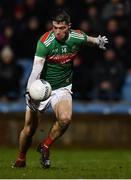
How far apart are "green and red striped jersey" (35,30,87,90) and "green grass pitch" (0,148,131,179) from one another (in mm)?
1290

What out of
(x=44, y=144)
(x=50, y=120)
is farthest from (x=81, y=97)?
(x=44, y=144)

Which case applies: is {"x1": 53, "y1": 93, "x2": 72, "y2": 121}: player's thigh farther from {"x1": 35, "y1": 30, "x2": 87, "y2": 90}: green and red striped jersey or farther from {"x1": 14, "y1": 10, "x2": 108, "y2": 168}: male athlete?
{"x1": 35, "y1": 30, "x2": 87, "y2": 90}: green and red striped jersey

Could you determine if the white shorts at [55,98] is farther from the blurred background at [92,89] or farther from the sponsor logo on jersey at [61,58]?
the blurred background at [92,89]

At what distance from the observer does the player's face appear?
34.4 feet

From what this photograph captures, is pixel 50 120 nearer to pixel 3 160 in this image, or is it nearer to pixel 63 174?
pixel 3 160

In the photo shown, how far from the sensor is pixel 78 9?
17.3 m

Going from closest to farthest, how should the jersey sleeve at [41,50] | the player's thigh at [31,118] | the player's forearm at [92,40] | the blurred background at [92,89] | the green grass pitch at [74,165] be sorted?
the green grass pitch at [74,165]
the jersey sleeve at [41,50]
the player's thigh at [31,118]
the player's forearm at [92,40]
the blurred background at [92,89]

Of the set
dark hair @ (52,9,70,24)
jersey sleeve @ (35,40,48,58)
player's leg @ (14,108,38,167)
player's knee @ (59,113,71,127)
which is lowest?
player's leg @ (14,108,38,167)

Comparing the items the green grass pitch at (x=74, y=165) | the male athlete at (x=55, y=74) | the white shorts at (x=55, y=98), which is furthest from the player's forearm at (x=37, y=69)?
the green grass pitch at (x=74, y=165)

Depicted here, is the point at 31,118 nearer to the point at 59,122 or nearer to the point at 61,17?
the point at 59,122

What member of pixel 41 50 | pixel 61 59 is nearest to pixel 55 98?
pixel 61 59

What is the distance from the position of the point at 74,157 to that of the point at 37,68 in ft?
13.3

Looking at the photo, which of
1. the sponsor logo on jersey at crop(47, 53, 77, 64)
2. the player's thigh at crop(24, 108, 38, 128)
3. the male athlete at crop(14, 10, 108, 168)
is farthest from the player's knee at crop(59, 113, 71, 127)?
the sponsor logo on jersey at crop(47, 53, 77, 64)

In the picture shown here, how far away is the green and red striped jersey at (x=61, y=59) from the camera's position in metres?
10.7
